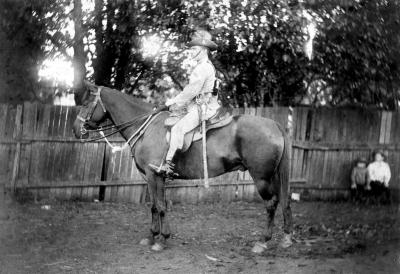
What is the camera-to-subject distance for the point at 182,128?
23.0 ft

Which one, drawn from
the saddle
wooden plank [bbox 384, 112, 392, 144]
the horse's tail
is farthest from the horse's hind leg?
wooden plank [bbox 384, 112, 392, 144]

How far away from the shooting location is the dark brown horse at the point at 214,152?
7.03 metres

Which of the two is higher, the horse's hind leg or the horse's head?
the horse's head

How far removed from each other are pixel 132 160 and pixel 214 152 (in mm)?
3858

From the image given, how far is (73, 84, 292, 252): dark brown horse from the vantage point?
23.1 feet

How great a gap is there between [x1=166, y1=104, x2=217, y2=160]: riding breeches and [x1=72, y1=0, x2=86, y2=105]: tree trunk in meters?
3.66

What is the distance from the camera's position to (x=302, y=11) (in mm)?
9359

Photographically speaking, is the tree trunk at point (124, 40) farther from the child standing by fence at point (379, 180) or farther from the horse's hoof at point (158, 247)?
the child standing by fence at point (379, 180)

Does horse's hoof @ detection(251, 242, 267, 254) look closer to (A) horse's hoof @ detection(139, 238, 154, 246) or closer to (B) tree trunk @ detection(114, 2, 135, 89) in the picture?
(A) horse's hoof @ detection(139, 238, 154, 246)

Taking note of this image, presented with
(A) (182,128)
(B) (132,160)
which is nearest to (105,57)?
(B) (132,160)

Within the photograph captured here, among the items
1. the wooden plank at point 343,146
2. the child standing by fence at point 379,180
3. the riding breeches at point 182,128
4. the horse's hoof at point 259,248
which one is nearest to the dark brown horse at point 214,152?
the horse's hoof at point 259,248

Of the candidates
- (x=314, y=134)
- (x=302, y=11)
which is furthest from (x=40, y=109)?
(x=314, y=134)

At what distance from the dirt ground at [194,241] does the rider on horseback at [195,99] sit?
1376 millimetres

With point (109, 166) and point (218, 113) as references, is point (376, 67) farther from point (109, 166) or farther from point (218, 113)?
point (109, 166)
